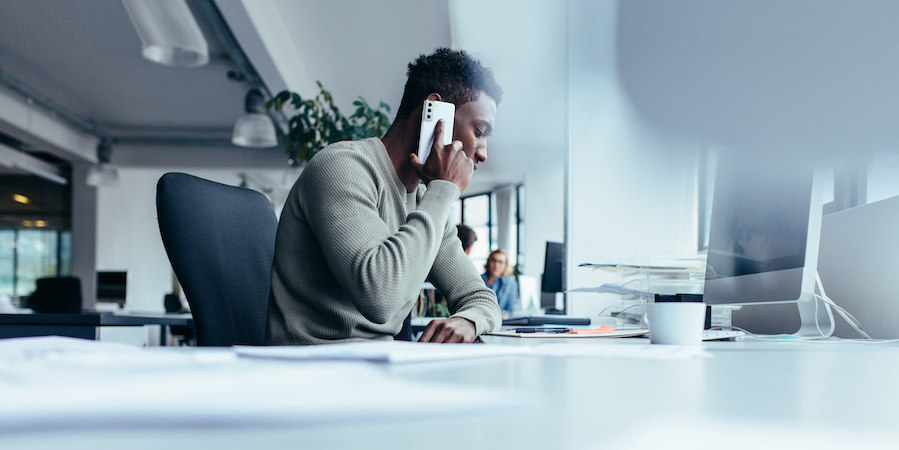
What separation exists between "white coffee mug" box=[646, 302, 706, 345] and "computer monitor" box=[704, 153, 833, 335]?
35 centimetres

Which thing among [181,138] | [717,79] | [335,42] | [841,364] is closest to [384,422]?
[717,79]

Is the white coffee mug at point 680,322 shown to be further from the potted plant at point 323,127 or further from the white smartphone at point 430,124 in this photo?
the potted plant at point 323,127

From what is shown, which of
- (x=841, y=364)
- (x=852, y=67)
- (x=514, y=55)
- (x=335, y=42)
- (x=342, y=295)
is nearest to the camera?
(x=852, y=67)

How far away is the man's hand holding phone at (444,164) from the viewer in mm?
1312

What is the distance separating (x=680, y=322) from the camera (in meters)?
0.93

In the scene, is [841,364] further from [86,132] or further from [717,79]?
[86,132]

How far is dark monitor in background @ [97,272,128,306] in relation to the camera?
18.6ft

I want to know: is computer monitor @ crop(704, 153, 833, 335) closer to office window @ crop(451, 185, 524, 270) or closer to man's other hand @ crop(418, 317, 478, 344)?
man's other hand @ crop(418, 317, 478, 344)

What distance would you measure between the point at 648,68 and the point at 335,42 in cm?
491

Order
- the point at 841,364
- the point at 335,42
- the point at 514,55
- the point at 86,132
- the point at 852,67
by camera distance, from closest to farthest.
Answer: the point at 852,67
the point at 841,364
the point at 514,55
the point at 335,42
the point at 86,132

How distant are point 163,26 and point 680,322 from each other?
9.95ft

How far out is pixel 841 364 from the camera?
2.13 feet

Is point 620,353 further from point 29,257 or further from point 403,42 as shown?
point 29,257

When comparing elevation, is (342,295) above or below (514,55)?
below
